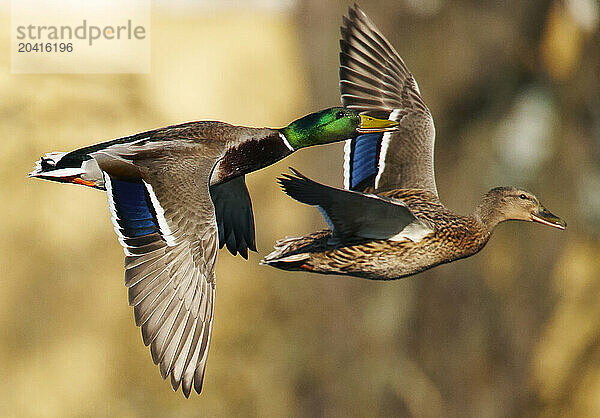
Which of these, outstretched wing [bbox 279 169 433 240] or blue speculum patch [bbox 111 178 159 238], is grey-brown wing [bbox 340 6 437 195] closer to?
outstretched wing [bbox 279 169 433 240]

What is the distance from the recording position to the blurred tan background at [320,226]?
2.99 meters

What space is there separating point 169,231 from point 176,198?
6cm

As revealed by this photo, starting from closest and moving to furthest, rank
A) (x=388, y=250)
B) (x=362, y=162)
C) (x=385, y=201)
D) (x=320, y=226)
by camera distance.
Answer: (x=385, y=201) → (x=388, y=250) → (x=362, y=162) → (x=320, y=226)

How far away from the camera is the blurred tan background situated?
2.99 meters

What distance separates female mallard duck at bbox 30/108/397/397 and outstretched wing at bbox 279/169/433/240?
0.13 m

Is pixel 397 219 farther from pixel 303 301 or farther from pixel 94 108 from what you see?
pixel 303 301

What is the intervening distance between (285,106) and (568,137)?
6.10 feet

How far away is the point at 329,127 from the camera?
5.08 feet

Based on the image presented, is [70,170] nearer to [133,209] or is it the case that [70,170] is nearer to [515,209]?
[133,209]

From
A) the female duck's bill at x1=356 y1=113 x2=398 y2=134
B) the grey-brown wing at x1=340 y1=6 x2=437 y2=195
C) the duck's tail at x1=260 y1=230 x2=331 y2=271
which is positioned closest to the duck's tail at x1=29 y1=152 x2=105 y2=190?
the duck's tail at x1=260 y1=230 x2=331 y2=271

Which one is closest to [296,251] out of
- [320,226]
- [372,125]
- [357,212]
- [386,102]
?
[357,212]

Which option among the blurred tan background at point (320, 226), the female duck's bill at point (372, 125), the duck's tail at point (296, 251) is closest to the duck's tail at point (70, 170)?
the duck's tail at point (296, 251)

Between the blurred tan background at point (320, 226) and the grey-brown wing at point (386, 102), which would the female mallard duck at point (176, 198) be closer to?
the grey-brown wing at point (386, 102)

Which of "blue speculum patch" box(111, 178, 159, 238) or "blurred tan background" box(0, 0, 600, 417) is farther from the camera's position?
"blurred tan background" box(0, 0, 600, 417)
